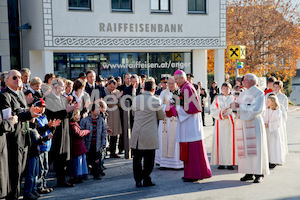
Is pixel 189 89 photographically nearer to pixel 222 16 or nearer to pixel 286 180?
pixel 286 180

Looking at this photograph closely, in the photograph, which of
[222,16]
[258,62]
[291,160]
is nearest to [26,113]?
[291,160]

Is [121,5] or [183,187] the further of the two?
[121,5]

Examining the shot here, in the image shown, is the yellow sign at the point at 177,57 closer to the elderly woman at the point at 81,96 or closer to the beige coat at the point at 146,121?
the elderly woman at the point at 81,96

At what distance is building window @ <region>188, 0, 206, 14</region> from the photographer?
20766 mm

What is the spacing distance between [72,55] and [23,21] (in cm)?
290

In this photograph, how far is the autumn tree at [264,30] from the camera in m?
27.8

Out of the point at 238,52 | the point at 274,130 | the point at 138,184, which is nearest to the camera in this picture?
the point at 138,184

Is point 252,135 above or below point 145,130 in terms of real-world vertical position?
below

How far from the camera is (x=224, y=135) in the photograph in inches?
368

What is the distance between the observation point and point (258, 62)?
2853 cm

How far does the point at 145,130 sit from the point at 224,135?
93.4 inches

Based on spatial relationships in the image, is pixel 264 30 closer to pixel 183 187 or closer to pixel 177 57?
pixel 177 57

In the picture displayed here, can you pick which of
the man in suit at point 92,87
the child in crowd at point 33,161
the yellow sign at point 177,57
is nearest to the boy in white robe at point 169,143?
the man in suit at point 92,87

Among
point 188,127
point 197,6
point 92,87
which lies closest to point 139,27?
point 197,6
